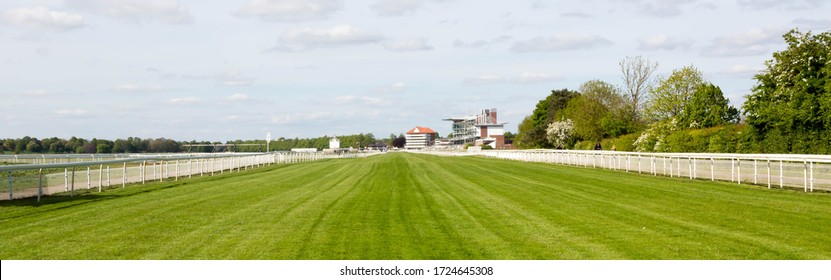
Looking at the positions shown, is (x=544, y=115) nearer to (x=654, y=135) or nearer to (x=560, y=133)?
(x=560, y=133)

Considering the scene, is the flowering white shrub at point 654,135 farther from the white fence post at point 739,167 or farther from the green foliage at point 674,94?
the white fence post at point 739,167

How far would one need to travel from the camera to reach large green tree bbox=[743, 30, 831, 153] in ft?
114

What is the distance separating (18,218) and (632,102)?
7085 cm

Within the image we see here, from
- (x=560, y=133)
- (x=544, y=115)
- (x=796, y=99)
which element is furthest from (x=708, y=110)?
(x=544, y=115)

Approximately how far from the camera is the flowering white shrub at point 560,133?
9400 centimetres

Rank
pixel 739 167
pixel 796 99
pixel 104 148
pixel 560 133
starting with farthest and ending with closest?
pixel 104 148
pixel 560 133
pixel 796 99
pixel 739 167

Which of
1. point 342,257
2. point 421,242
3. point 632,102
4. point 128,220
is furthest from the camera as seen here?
point 632,102

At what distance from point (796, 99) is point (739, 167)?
14.6 meters

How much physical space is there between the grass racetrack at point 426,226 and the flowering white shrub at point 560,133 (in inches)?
2887

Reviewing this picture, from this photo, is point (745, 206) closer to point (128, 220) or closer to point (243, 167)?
point (128, 220)

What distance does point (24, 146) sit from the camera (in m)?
126

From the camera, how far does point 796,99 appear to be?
37.0 m

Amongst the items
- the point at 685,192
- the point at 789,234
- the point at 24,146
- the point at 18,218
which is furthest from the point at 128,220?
the point at 24,146

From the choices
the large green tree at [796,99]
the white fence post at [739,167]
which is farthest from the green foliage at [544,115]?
the white fence post at [739,167]
